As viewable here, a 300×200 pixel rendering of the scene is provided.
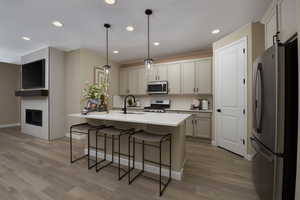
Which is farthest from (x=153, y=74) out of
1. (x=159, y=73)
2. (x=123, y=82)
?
(x=123, y=82)

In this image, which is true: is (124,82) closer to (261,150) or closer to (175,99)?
(175,99)

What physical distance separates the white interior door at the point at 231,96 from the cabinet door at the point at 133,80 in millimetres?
2718

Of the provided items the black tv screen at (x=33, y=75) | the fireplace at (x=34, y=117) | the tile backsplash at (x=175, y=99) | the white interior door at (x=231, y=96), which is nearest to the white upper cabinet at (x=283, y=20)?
the white interior door at (x=231, y=96)

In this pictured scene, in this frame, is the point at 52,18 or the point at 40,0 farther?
the point at 52,18

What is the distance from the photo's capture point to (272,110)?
127cm

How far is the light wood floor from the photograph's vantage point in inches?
69.0

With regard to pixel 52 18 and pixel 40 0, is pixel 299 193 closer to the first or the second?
pixel 40 0

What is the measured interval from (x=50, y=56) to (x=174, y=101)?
3948 millimetres

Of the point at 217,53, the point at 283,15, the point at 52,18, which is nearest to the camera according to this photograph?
the point at 283,15

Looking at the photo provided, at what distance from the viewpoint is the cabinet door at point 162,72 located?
4527 millimetres

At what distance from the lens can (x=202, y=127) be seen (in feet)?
12.4

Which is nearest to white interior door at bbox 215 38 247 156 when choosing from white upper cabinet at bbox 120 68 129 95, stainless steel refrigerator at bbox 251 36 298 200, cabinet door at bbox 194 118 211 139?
cabinet door at bbox 194 118 211 139

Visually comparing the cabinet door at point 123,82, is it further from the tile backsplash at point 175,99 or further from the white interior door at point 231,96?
the white interior door at point 231,96

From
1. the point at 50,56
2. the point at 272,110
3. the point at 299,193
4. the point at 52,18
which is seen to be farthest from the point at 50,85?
the point at 299,193
